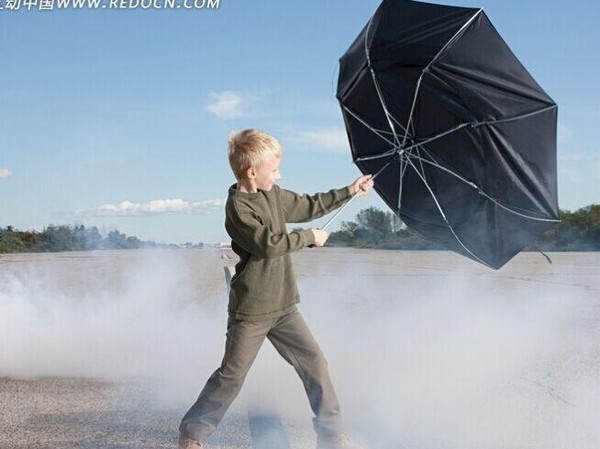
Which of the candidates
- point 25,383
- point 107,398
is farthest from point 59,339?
point 107,398

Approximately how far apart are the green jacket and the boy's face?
5 cm

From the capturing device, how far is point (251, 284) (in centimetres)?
395

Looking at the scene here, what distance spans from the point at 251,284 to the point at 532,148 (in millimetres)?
1993

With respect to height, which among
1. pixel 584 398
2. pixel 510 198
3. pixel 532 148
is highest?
pixel 532 148

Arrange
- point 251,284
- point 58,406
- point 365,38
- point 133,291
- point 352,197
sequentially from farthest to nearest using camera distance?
point 133,291
point 58,406
point 365,38
point 352,197
point 251,284

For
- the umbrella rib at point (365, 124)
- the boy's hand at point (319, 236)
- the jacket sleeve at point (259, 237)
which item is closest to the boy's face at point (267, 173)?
the jacket sleeve at point (259, 237)

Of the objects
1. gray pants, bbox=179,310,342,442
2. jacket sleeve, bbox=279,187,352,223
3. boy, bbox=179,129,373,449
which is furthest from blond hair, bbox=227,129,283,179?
gray pants, bbox=179,310,342,442

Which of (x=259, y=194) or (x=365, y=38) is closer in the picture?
(x=259, y=194)

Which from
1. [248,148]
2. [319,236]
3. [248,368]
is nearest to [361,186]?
[319,236]

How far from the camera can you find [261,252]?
153 inches

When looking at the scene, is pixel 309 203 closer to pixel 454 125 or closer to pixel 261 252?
pixel 261 252

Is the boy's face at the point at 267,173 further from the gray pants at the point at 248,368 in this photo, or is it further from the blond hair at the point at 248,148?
the gray pants at the point at 248,368

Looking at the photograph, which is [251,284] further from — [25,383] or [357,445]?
[25,383]

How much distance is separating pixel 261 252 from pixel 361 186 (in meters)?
0.94
